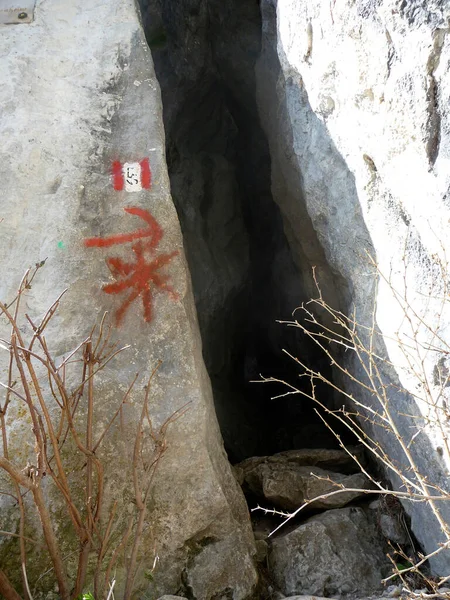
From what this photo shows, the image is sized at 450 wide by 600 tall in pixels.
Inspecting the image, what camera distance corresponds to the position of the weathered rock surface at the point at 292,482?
304 centimetres

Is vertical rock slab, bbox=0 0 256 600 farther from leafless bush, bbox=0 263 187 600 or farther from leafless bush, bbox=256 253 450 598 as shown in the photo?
leafless bush, bbox=256 253 450 598

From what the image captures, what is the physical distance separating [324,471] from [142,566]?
1.21 metres

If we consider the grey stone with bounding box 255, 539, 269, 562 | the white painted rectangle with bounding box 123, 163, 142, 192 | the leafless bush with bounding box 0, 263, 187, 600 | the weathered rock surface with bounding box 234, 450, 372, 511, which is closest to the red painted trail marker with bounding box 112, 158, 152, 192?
the white painted rectangle with bounding box 123, 163, 142, 192

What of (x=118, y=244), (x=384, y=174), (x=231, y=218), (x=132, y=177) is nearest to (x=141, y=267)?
(x=118, y=244)

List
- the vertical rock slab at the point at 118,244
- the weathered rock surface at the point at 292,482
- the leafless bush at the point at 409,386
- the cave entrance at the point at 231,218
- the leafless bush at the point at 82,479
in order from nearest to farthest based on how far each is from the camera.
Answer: the leafless bush at the point at 409,386 < the leafless bush at the point at 82,479 < the vertical rock slab at the point at 118,244 < the weathered rock surface at the point at 292,482 < the cave entrance at the point at 231,218

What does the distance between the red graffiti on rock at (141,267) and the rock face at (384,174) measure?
0.92m

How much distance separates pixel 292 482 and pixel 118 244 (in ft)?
4.95

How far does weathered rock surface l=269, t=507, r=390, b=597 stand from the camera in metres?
2.63

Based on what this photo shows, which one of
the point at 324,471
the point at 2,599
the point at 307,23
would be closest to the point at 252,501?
the point at 324,471

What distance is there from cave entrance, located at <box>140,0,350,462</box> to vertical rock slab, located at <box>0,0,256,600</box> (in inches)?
47.1

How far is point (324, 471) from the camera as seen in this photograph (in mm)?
3285

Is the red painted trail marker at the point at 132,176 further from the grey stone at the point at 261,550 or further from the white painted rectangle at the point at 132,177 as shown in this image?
the grey stone at the point at 261,550

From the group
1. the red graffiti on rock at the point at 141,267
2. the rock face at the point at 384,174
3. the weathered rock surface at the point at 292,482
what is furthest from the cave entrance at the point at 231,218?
the red graffiti on rock at the point at 141,267

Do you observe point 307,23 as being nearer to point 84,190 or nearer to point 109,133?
point 109,133
